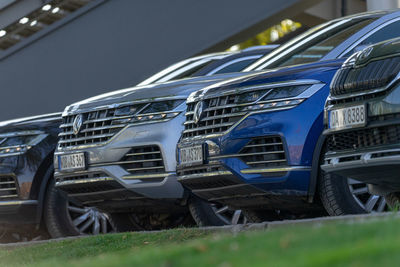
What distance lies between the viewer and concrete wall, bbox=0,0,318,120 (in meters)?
18.1

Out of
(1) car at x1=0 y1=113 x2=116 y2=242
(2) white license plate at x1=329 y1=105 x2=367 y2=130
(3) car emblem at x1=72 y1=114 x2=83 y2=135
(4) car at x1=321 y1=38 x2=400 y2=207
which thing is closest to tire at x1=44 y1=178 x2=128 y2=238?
(1) car at x1=0 y1=113 x2=116 y2=242

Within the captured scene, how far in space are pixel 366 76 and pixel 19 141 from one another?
4929 millimetres

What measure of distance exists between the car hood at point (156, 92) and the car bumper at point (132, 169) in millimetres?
306

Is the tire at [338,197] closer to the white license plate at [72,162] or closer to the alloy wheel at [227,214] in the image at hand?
the alloy wheel at [227,214]

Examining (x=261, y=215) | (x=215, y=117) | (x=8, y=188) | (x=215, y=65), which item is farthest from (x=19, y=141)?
(x=261, y=215)

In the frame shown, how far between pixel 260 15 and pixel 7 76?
507cm

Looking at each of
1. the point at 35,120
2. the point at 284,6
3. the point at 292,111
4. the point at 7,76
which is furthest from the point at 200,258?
the point at 7,76

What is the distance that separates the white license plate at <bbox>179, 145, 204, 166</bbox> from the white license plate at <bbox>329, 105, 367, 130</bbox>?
61.0 inches

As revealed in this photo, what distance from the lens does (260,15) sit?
17578 mm

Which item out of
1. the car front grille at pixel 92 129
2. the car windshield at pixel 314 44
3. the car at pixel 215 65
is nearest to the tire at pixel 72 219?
the car front grille at pixel 92 129

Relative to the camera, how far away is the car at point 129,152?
8773mm

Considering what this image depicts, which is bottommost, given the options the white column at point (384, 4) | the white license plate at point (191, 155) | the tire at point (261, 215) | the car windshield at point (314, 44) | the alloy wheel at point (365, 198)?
the tire at point (261, 215)

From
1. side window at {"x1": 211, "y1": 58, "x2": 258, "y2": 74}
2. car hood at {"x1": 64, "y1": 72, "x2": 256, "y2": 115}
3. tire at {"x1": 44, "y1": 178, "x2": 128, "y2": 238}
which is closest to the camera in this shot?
car hood at {"x1": 64, "y1": 72, "x2": 256, "y2": 115}

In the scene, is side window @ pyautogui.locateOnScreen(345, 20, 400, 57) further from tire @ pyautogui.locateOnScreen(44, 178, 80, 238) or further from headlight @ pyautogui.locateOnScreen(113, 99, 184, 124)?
tire @ pyautogui.locateOnScreen(44, 178, 80, 238)
